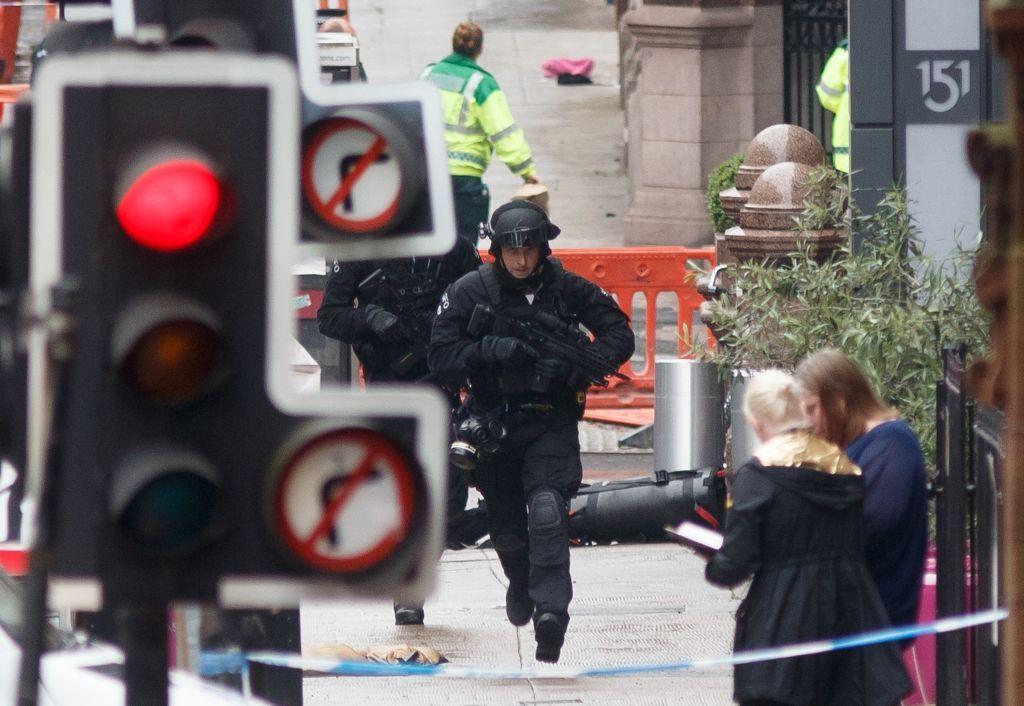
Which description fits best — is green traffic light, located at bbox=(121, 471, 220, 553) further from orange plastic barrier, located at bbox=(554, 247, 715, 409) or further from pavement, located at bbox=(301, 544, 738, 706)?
orange plastic barrier, located at bbox=(554, 247, 715, 409)

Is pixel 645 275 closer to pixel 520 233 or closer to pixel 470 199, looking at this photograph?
pixel 470 199

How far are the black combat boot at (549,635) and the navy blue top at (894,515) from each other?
189 centimetres

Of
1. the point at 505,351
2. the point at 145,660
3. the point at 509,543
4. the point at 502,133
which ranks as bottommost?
the point at 509,543

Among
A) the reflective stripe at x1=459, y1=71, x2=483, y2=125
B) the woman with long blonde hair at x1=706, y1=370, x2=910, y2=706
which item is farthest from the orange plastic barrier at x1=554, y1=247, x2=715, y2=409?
the woman with long blonde hair at x1=706, y1=370, x2=910, y2=706

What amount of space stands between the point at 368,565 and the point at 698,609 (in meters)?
5.84

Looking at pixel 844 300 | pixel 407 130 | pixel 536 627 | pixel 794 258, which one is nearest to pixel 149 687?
pixel 407 130

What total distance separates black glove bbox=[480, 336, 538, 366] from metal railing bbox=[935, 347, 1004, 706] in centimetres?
189

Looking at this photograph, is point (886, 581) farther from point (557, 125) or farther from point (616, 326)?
point (557, 125)

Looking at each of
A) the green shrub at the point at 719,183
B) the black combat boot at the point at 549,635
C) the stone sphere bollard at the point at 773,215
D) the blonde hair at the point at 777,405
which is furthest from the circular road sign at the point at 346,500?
the green shrub at the point at 719,183

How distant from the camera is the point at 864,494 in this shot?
18.6ft

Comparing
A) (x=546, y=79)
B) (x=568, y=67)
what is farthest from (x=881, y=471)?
(x=546, y=79)

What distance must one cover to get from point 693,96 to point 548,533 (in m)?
11.5

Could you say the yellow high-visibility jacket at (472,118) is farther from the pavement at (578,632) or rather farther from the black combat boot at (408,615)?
the black combat boot at (408,615)

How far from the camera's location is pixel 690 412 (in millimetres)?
9828
